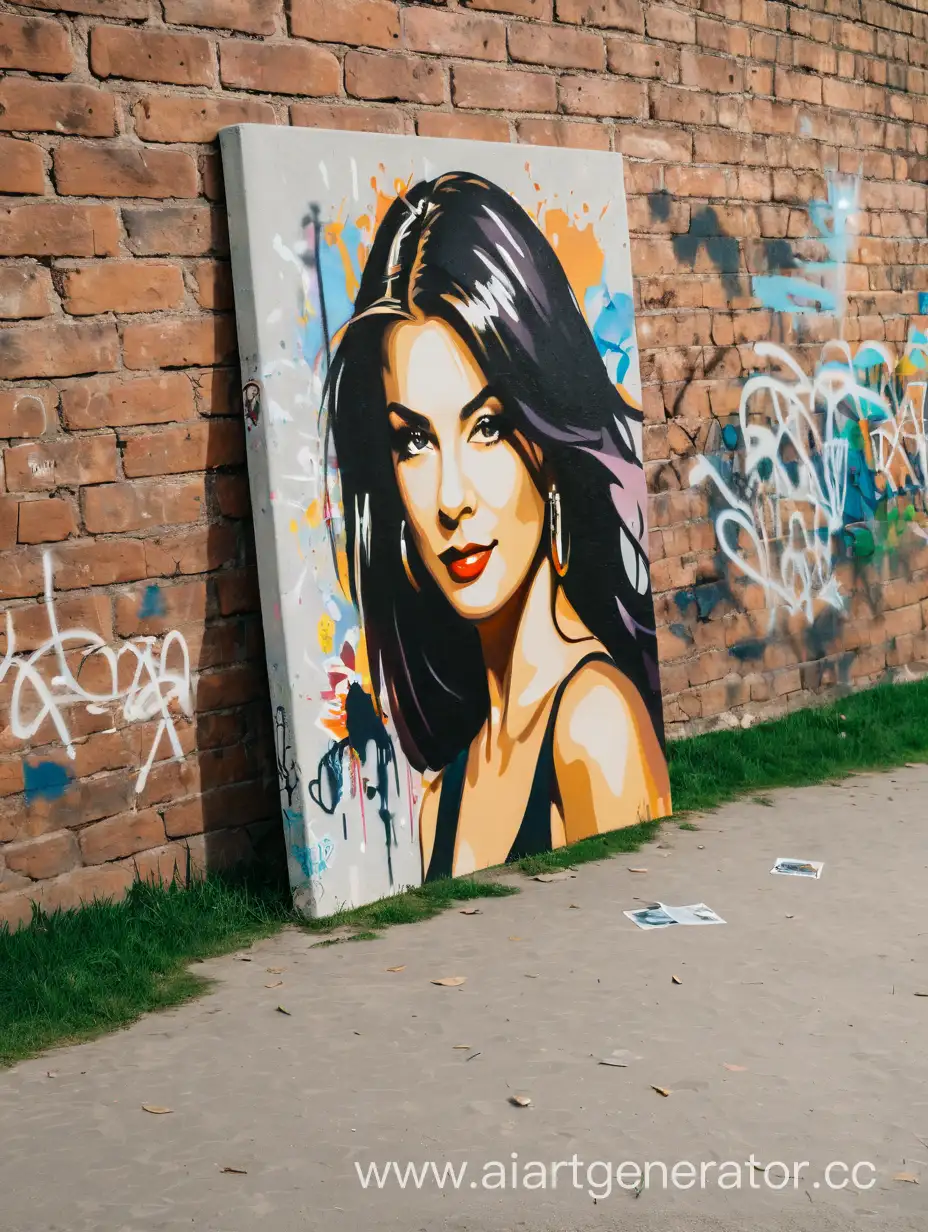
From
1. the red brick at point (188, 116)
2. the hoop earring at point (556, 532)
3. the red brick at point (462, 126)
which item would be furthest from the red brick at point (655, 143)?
the red brick at point (188, 116)

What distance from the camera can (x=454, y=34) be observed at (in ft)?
17.0

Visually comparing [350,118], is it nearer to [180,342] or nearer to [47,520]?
[180,342]

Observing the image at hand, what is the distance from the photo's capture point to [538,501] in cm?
521

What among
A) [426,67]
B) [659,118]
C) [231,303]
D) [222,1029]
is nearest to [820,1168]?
[222,1029]

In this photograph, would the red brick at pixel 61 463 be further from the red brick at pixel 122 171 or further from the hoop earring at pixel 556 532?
the hoop earring at pixel 556 532

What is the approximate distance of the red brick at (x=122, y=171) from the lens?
13.6 ft

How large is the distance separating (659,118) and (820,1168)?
4.60 metres

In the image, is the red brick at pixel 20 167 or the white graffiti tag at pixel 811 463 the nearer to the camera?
the red brick at pixel 20 167

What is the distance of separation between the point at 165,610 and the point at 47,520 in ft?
1.61

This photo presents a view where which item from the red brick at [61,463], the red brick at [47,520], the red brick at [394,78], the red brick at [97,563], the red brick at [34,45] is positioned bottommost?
the red brick at [97,563]

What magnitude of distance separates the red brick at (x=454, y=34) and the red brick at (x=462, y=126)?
0.73 ft

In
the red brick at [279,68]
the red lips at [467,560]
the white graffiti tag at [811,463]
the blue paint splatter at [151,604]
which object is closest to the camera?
the blue paint splatter at [151,604]

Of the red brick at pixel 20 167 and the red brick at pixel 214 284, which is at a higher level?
the red brick at pixel 20 167

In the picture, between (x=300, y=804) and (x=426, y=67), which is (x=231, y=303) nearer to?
(x=426, y=67)
